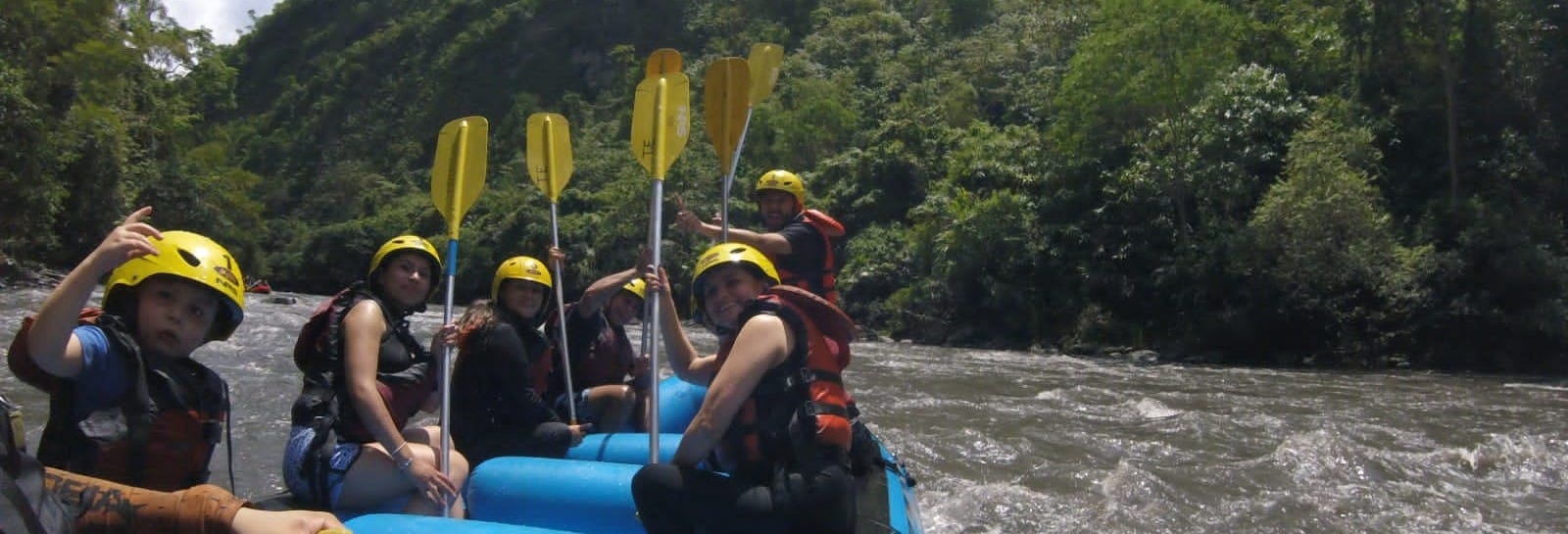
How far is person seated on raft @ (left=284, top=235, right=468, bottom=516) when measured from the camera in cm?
324

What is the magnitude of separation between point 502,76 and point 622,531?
76700 millimetres

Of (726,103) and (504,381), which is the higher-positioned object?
(726,103)

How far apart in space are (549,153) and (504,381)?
170 cm

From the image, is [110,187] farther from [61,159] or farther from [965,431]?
[965,431]

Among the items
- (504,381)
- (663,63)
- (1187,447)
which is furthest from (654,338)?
(1187,447)

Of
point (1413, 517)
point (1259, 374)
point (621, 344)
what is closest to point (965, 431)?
point (1413, 517)

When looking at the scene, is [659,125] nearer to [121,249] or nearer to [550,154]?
[550,154]

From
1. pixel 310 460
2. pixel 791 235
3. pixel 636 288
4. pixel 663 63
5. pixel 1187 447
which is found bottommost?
pixel 1187 447

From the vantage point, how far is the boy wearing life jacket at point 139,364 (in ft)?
7.79

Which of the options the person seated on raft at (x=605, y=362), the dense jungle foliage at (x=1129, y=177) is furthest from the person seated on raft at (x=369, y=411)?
the dense jungle foliage at (x=1129, y=177)

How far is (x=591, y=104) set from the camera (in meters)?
67.0

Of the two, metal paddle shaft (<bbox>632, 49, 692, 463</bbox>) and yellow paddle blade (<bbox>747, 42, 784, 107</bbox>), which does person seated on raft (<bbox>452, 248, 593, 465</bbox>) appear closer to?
metal paddle shaft (<bbox>632, 49, 692, 463</bbox>)

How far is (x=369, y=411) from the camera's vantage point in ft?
10.3

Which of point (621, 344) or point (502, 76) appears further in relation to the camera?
point (502, 76)
